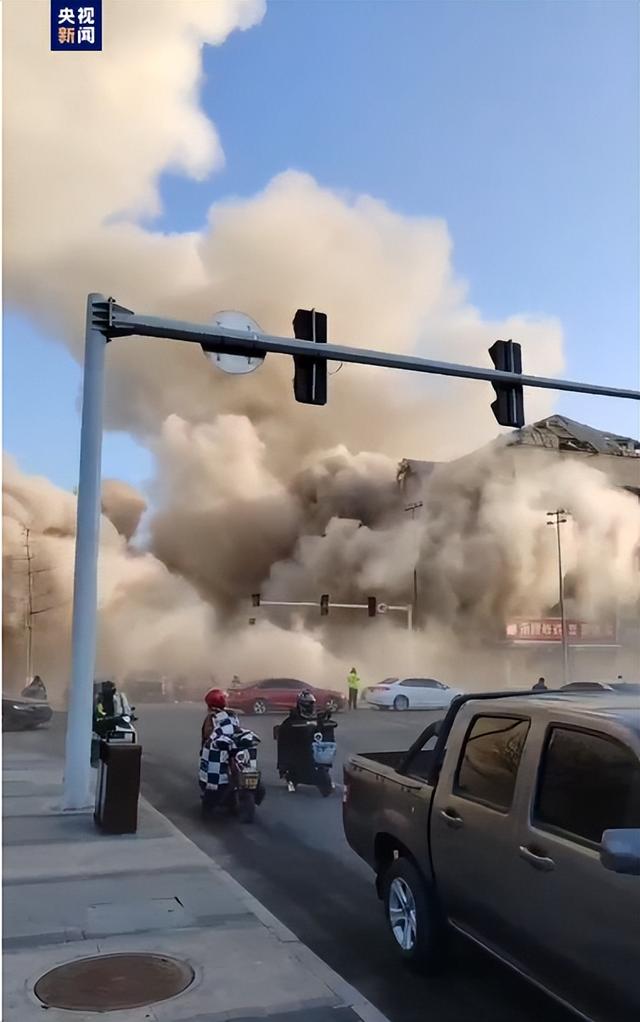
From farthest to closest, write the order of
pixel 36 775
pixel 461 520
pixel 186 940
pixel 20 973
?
pixel 461 520 < pixel 36 775 < pixel 186 940 < pixel 20 973

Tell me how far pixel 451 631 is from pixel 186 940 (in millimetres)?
18524

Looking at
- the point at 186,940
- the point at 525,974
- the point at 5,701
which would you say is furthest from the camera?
the point at 5,701

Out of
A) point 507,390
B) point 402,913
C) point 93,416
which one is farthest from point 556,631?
point 402,913

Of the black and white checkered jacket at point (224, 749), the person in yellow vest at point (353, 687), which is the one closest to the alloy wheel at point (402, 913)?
the black and white checkered jacket at point (224, 749)

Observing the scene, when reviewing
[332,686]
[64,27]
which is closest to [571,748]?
[64,27]

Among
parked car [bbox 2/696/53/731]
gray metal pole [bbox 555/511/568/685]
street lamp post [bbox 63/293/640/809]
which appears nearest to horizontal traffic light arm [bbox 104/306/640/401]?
street lamp post [bbox 63/293/640/809]

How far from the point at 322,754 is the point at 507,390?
376 cm

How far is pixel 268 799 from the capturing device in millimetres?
6883

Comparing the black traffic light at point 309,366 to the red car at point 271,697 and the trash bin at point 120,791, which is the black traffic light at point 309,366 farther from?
the red car at point 271,697

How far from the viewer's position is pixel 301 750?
7.25 m

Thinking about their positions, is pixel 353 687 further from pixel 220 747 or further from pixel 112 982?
pixel 112 982

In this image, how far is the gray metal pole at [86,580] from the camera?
255 inches

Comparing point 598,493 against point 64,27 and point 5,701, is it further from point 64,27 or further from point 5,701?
point 64,27

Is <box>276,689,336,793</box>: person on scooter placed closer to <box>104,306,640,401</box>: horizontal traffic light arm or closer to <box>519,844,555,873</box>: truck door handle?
<box>104,306,640,401</box>: horizontal traffic light arm
